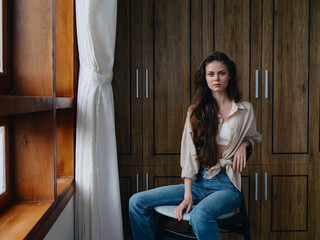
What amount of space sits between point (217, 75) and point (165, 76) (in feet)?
1.86

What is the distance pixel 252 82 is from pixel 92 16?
1.25m

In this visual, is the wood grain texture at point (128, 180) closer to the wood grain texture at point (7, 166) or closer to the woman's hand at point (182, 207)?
the woman's hand at point (182, 207)

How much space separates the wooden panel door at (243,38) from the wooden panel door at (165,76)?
224mm

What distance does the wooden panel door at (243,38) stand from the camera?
7.48 feet

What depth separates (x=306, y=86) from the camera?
2344 mm

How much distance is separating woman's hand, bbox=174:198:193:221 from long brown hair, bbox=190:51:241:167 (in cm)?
25

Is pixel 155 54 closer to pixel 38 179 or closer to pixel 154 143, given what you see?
pixel 154 143

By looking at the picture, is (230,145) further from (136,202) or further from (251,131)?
(136,202)

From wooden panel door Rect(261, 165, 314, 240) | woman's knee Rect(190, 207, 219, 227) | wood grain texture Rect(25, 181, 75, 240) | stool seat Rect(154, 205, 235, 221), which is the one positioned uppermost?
wood grain texture Rect(25, 181, 75, 240)

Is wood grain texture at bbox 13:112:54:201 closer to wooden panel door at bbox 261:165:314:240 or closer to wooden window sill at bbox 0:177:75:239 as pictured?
wooden window sill at bbox 0:177:75:239

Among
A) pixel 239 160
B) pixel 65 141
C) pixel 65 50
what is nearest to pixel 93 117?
pixel 65 141

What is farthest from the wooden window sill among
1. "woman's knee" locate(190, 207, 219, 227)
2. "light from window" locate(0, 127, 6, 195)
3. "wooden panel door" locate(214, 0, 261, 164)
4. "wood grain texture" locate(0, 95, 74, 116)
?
"wooden panel door" locate(214, 0, 261, 164)

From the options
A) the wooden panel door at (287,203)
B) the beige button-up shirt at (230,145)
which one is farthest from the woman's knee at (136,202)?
the wooden panel door at (287,203)

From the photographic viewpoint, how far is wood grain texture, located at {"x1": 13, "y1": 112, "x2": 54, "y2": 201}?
127cm
